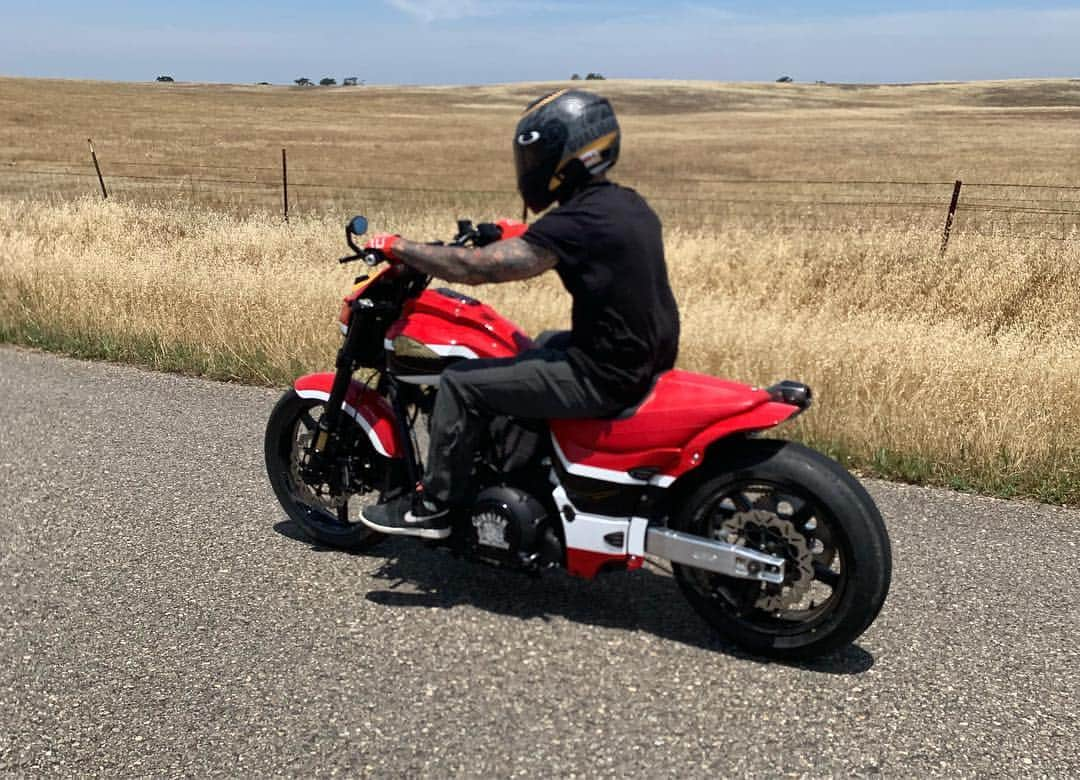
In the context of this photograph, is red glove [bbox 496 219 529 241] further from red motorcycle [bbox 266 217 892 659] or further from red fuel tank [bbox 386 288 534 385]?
red fuel tank [bbox 386 288 534 385]

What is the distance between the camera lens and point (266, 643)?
354cm

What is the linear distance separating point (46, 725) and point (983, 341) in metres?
7.01

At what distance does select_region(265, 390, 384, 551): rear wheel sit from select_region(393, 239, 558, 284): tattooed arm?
1119 millimetres

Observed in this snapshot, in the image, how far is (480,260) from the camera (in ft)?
10.9

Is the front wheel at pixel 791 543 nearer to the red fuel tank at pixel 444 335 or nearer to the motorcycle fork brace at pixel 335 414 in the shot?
the red fuel tank at pixel 444 335

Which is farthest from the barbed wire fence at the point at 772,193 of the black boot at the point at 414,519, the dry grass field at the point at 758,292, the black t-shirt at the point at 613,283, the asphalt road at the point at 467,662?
Answer: the black boot at the point at 414,519

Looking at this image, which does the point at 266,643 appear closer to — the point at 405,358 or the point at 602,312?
the point at 405,358

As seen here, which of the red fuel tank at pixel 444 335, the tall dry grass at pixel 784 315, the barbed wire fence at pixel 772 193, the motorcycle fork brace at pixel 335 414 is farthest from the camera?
the barbed wire fence at pixel 772 193

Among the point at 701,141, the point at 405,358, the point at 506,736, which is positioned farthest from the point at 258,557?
the point at 701,141

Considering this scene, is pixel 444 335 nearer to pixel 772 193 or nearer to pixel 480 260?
pixel 480 260

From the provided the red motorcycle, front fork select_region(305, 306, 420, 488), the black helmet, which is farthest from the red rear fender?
front fork select_region(305, 306, 420, 488)

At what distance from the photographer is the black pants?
11.1ft

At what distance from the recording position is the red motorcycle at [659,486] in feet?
10.8

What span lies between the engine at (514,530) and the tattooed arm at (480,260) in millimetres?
844
